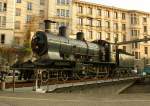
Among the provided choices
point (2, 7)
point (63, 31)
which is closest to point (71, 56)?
point (63, 31)

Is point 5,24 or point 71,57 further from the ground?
Result: point 5,24

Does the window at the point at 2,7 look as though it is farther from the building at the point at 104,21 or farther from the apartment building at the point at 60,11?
the apartment building at the point at 60,11

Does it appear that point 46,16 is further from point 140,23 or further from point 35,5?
point 140,23

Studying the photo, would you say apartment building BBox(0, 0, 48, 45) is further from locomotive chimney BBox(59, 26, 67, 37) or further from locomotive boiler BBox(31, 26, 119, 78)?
locomotive chimney BBox(59, 26, 67, 37)

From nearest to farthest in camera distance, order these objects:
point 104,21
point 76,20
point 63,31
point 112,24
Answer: point 63,31 → point 76,20 → point 104,21 → point 112,24

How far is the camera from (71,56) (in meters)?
27.5

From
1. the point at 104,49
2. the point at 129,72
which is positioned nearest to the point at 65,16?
the point at 129,72

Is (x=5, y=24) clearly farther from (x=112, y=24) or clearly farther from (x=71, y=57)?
(x=71, y=57)

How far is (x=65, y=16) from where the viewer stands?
7344 cm

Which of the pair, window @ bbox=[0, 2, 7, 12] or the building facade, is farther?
the building facade

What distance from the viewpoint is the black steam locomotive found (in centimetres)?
2453

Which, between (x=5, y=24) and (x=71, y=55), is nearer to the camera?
(x=71, y=55)

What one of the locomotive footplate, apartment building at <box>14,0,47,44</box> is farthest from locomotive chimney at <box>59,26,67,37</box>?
apartment building at <box>14,0,47,44</box>

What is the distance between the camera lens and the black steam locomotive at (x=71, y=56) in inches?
966
